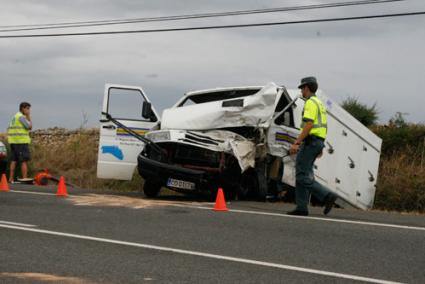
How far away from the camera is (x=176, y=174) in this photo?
12523 millimetres

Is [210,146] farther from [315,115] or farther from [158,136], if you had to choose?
[315,115]

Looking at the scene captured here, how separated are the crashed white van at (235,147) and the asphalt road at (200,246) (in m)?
1.72

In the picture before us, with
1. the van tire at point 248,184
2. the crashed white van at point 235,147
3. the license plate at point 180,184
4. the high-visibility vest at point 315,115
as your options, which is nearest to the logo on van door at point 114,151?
the crashed white van at point 235,147

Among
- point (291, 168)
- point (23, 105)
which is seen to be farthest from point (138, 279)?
point (23, 105)

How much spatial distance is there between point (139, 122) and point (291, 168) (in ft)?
9.70

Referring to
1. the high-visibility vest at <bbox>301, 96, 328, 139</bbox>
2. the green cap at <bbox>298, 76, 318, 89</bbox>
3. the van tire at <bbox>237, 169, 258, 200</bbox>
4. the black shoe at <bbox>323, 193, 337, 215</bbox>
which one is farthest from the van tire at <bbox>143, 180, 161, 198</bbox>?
the green cap at <bbox>298, 76, 318, 89</bbox>

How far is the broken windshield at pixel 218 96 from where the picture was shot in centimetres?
1412

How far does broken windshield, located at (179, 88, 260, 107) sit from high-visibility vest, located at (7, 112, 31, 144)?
4372mm

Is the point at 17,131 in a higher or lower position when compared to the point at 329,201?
higher

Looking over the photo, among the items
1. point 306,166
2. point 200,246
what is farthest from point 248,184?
point 200,246

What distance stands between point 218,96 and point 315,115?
4.51 m

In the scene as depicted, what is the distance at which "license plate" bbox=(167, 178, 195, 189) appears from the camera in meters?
12.6

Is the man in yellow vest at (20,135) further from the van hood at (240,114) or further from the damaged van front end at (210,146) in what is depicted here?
the van hood at (240,114)

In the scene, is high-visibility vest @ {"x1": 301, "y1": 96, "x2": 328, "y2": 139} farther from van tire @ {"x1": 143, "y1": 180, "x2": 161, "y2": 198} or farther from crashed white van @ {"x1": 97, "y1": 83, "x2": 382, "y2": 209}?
van tire @ {"x1": 143, "y1": 180, "x2": 161, "y2": 198}
